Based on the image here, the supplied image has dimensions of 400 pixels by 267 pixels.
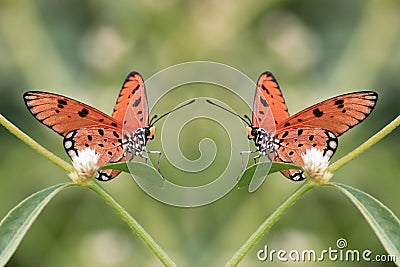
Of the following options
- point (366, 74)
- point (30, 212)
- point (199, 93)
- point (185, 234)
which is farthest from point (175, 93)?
point (30, 212)

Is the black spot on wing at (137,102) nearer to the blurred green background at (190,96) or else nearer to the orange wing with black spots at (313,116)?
the orange wing with black spots at (313,116)

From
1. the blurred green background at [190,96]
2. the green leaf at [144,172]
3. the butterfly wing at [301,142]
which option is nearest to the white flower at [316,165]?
the butterfly wing at [301,142]

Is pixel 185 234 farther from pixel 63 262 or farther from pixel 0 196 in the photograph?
pixel 0 196

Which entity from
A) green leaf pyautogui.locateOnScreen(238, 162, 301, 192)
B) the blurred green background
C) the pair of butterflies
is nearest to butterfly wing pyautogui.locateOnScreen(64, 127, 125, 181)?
the pair of butterflies

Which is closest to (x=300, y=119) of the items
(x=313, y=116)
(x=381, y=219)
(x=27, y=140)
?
(x=313, y=116)

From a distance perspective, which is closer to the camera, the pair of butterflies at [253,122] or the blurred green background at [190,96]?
the pair of butterflies at [253,122]

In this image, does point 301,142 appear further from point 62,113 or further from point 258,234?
point 62,113
